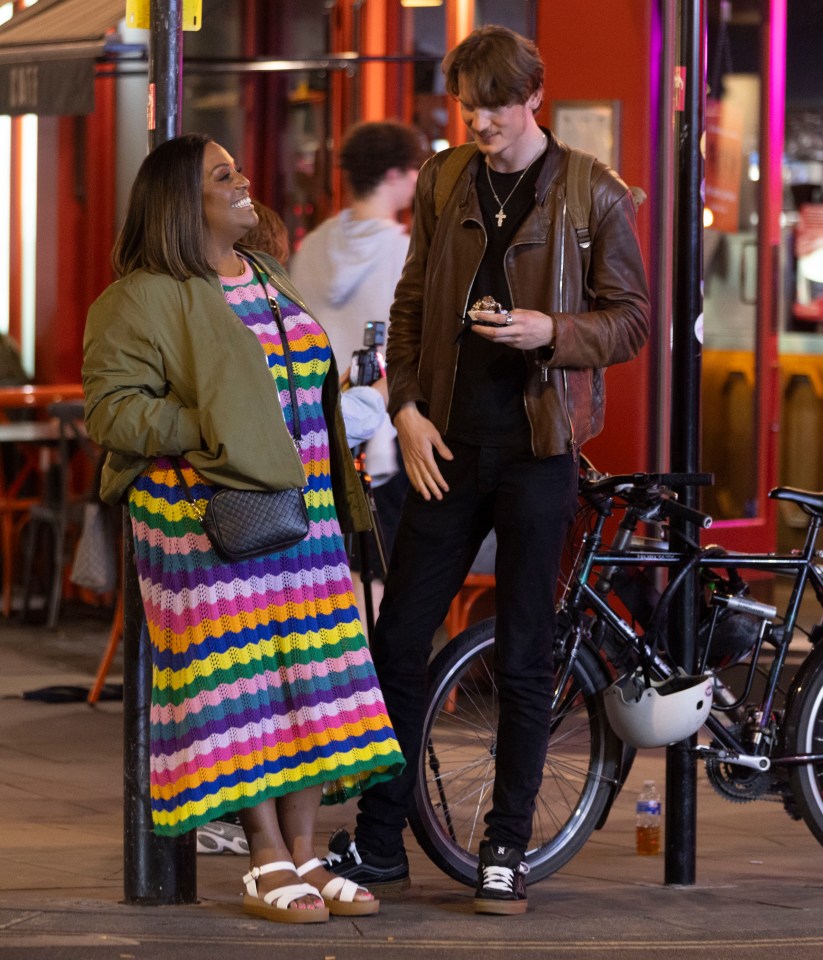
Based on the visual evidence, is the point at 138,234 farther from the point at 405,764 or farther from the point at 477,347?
the point at 405,764

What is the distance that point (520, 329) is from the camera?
443 centimetres

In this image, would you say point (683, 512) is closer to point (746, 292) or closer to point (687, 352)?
point (687, 352)

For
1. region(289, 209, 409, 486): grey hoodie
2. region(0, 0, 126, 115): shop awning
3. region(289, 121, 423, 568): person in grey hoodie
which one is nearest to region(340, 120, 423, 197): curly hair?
region(289, 121, 423, 568): person in grey hoodie

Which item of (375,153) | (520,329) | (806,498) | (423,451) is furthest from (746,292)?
(520,329)

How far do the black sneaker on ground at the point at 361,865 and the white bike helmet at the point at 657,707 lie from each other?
0.69m

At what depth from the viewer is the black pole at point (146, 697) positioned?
464 cm

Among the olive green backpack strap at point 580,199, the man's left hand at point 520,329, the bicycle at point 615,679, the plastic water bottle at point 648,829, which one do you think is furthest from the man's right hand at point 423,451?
the plastic water bottle at point 648,829

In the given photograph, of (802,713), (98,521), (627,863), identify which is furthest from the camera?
(98,521)

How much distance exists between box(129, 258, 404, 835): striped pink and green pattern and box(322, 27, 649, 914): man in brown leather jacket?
0.25 meters

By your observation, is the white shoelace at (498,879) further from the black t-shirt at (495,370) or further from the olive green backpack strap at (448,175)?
the olive green backpack strap at (448,175)

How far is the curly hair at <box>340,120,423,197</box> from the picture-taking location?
7070 millimetres

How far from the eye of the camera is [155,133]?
4.66 metres

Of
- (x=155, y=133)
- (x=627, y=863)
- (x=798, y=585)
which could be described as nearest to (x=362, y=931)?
(x=627, y=863)

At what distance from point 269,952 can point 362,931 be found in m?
0.29
